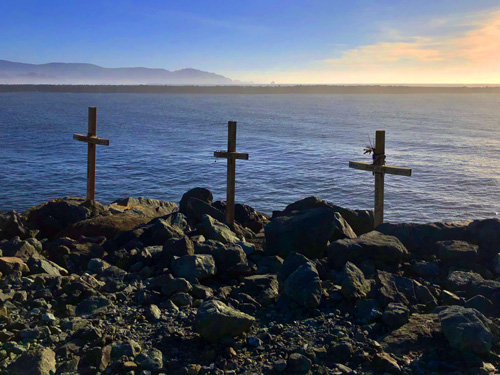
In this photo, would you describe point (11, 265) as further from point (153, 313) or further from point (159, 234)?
point (153, 313)

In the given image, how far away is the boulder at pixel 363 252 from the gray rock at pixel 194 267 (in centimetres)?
251

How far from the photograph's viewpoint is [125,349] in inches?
273

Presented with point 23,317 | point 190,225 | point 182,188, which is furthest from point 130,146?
point 23,317

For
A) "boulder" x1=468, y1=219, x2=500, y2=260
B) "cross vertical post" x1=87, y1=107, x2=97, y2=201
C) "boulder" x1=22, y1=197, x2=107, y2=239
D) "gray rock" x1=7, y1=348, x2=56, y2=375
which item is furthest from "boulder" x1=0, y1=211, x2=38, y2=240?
"boulder" x1=468, y1=219, x2=500, y2=260

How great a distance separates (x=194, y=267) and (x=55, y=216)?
720 centimetres

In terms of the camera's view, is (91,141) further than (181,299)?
Yes

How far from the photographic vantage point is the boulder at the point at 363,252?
10.5 meters

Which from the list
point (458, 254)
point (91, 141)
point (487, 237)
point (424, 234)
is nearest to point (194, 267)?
point (458, 254)

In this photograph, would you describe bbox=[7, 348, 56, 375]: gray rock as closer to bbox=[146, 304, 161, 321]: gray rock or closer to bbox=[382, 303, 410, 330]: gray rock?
bbox=[146, 304, 161, 321]: gray rock

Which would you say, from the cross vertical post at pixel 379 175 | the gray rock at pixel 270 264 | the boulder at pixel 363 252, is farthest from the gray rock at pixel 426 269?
the cross vertical post at pixel 379 175

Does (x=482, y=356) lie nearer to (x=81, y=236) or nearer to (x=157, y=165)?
(x=81, y=236)

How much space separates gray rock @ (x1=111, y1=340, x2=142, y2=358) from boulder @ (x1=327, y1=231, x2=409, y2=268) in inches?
192

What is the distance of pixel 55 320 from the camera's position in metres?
7.86

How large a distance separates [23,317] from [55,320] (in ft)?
1.77
